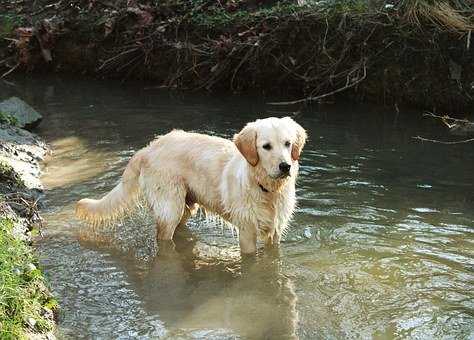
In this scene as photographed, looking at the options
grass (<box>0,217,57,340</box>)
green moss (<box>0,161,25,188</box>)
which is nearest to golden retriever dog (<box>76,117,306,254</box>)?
green moss (<box>0,161,25,188</box>)

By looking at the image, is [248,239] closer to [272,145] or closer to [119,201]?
[272,145]

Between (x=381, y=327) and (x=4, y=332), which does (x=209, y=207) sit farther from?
(x=4, y=332)

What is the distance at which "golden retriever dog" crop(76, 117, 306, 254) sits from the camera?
5727mm

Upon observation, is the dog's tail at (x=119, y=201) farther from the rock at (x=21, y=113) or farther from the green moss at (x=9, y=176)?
the rock at (x=21, y=113)

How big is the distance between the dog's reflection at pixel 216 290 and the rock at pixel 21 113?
5.25 meters

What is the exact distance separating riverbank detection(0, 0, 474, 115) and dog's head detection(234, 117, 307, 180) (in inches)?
200

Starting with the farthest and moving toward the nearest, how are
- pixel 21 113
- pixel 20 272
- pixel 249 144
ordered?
pixel 21 113 → pixel 249 144 → pixel 20 272

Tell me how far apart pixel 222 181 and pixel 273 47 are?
713cm

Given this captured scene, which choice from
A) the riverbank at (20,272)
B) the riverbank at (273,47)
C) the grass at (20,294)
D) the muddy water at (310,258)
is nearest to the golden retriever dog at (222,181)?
the muddy water at (310,258)

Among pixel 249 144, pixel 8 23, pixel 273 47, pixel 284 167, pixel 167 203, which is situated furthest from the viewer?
pixel 8 23

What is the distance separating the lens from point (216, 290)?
5789mm

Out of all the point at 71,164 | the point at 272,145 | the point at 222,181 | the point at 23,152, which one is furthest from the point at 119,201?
the point at 23,152

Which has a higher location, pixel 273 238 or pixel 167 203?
pixel 167 203

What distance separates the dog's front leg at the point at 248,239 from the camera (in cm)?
617
